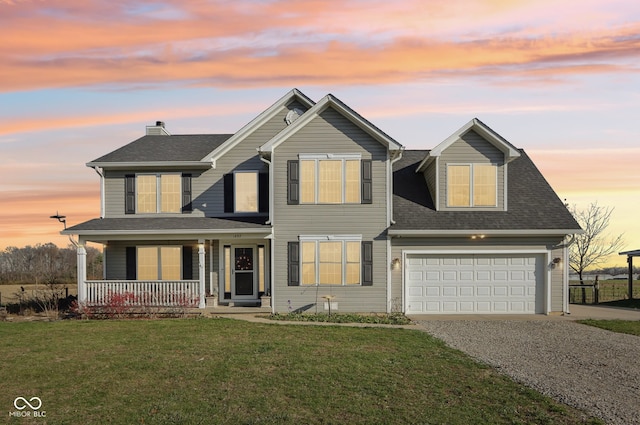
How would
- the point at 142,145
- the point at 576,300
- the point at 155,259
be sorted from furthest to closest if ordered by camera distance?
1. the point at 576,300
2. the point at 142,145
3. the point at 155,259

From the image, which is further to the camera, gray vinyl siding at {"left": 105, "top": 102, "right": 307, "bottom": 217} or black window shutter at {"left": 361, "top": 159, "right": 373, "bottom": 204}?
gray vinyl siding at {"left": 105, "top": 102, "right": 307, "bottom": 217}

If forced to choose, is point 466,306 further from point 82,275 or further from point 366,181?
point 82,275

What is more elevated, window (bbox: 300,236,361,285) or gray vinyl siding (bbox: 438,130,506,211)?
gray vinyl siding (bbox: 438,130,506,211)

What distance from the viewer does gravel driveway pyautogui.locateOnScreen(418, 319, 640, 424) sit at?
9.54 meters

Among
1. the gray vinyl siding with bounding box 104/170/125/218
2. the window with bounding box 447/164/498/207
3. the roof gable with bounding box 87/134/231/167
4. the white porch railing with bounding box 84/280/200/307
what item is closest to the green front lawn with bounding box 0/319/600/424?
the white porch railing with bounding box 84/280/200/307

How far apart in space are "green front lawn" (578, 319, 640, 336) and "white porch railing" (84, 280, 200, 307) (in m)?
12.9

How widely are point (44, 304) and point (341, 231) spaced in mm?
10669

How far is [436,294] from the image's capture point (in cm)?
2025

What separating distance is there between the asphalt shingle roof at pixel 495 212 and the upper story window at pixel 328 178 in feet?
5.85

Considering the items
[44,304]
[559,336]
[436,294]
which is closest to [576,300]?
[436,294]

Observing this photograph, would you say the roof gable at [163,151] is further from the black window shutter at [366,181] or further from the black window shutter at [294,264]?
the black window shutter at [366,181]

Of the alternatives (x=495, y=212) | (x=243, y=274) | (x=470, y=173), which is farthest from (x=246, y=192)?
(x=495, y=212)

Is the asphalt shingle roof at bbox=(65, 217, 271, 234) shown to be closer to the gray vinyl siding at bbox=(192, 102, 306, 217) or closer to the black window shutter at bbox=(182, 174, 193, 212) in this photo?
the black window shutter at bbox=(182, 174, 193, 212)

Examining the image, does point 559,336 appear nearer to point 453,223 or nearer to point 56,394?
point 453,223
